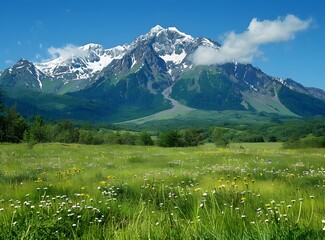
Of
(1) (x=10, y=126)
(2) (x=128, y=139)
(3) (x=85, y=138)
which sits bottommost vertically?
(2) (x=128, y=139)

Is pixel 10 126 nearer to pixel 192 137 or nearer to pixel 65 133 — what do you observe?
pixel 65 133

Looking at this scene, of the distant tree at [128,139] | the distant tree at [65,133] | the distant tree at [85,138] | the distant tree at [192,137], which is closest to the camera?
the distant tree at [65,133]

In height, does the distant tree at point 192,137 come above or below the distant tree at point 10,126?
below

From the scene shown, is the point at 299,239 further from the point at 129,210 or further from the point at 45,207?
the point at 45,207

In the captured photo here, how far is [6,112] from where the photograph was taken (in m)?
98.1

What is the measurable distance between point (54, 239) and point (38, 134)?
101438 millimetres

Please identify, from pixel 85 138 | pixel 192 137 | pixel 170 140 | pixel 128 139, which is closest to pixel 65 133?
pixel 85 138

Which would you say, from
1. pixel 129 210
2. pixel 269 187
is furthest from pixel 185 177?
pixel 129 210

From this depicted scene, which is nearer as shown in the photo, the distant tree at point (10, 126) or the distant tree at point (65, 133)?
the distant tree at point (10, 126)

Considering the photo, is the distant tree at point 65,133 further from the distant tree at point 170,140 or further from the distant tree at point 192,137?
the distant tree at point 192,137

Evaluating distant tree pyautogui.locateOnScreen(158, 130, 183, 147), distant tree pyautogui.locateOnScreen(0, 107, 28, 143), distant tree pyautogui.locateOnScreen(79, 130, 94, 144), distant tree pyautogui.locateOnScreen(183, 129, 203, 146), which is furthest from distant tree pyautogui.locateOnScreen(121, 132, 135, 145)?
distant tree pyautogui.locateOnScreen(0, 107, 28, 143)

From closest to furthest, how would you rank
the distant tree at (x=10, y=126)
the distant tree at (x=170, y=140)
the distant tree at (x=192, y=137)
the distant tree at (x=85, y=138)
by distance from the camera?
1. the distant tree at (x=10, y=126)
2. the distant tree at (x=170, y=140)
3. the distant tree at (x=85, y=138)
4. the distant tree at (x=192, y=137)

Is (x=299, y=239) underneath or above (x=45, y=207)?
above

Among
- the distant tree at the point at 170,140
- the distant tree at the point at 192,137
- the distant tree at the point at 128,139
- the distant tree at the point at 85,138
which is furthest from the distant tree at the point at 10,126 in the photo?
the distant tree at the point at 192,137
